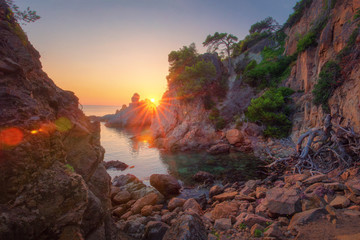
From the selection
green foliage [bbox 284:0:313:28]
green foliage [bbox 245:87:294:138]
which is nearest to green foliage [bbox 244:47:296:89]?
green foliage [bbox 284:0:313:28]

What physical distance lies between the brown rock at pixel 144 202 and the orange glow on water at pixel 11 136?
A: 7.83 m

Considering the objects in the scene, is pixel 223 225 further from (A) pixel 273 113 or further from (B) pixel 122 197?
(A) pixel 273 113

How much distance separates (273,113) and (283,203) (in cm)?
1873

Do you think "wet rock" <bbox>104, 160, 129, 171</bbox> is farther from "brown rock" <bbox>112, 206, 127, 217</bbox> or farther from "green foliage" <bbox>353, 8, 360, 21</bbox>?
"green foliage" <bbox>353, 8, 360, 21</bbox>

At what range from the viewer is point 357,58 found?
11312 millimetres

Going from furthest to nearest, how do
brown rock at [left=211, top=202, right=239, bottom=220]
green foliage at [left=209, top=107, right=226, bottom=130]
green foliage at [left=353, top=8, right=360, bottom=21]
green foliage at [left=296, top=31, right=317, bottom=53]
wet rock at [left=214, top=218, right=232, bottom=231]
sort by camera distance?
green foliage at [left=209, top=107, right=226, bottom=130], green foliage at [left=296, top=31, right=317, bottom=53], green foliage at [left=353, top=8, right=360, bottom=21], brown rock at [left=211, top=202, right=239, bottom=220], wet rock at [left=214, top=218, right=232, bottom=231]

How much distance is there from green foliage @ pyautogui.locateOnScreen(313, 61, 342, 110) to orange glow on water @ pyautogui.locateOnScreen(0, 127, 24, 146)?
18214 mm

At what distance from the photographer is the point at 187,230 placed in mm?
4461

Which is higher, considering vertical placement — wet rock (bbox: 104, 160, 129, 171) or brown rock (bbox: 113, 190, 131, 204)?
brown rock (bbox: 113, 190, 131, 204)

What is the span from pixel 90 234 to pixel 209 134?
25524mm

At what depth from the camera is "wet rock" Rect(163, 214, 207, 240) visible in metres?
4.42

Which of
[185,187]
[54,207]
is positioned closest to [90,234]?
[54,207]

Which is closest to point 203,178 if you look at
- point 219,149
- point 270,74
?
point 219,149

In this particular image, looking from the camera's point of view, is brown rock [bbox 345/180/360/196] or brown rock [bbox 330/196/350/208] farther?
brown rock [bbox 345/180/360/196]
